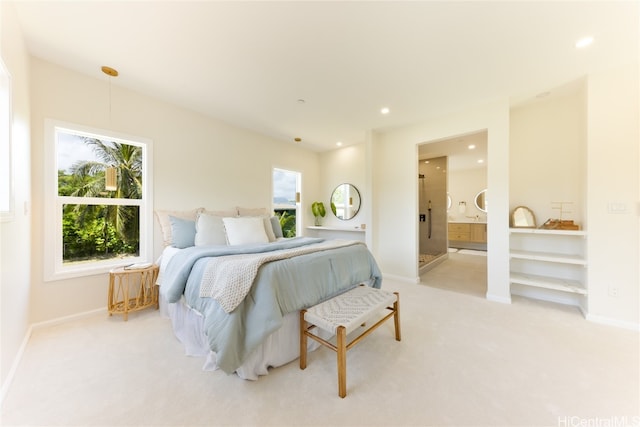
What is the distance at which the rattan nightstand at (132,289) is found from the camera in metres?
2.48

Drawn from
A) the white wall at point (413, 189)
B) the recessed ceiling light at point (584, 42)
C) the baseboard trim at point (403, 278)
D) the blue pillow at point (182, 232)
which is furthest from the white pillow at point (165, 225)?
the recessed ceiling light at point (584, 42)

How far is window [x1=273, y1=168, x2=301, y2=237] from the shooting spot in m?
4.75

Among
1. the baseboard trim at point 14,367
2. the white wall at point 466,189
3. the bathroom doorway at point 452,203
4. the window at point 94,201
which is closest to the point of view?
the baseboard trim at point 14,367

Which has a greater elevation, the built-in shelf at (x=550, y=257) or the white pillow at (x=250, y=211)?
the white pillow at (x=250, y=211)

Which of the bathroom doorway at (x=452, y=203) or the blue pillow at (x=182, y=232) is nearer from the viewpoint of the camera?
the blue pillow at (x=182, y=232)

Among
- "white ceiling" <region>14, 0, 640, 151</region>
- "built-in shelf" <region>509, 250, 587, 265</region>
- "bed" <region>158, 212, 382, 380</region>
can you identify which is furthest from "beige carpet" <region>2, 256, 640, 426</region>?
"white ceiling" <region>14, 0, 640, 151</region>

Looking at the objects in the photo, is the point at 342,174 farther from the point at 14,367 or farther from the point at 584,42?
the point at 14,367

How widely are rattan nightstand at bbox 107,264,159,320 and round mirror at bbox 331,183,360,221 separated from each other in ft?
11.3

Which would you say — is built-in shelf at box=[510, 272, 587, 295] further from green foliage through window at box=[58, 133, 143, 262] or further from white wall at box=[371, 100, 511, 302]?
green foliage through window at box=[58, 133, 143, 262]

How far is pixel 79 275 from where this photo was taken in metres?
2.51

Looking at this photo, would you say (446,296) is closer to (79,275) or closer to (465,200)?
(79,275)

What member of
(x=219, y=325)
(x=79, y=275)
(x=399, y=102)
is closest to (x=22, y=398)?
(x=219, y=325)

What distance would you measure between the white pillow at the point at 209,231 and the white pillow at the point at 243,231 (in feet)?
0.23

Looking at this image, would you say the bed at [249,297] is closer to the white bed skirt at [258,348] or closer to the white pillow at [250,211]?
the white bed skirt at [258,348]
